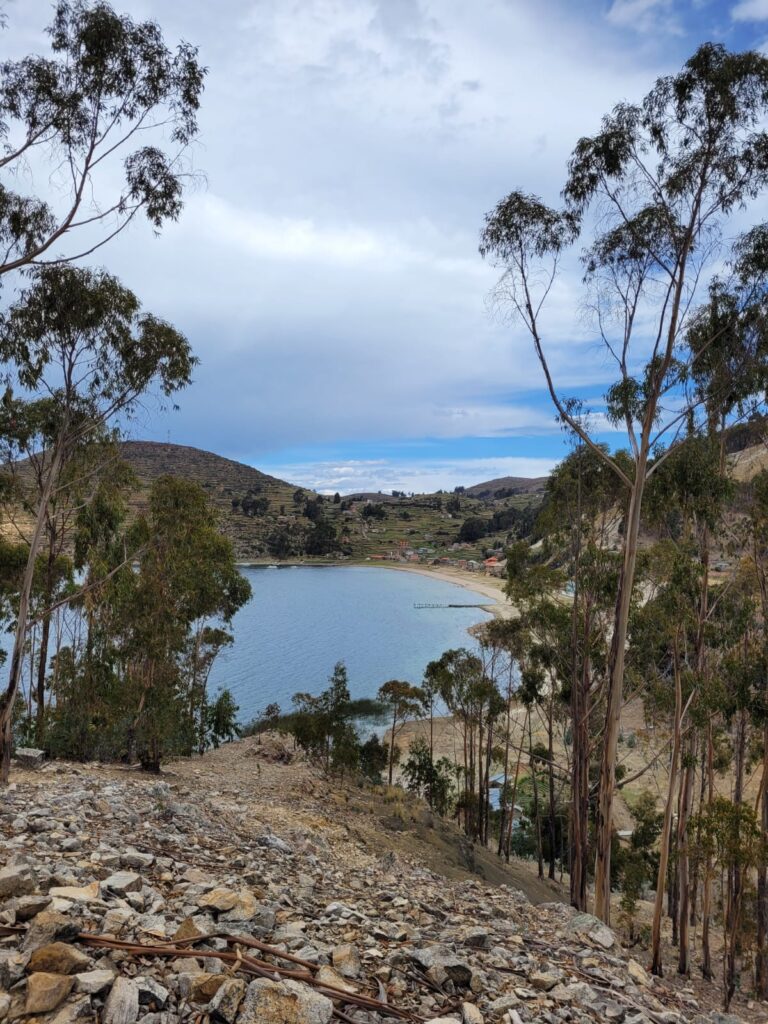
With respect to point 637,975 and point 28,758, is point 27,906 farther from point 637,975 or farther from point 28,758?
point 28,758

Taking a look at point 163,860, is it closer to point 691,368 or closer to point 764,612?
point 691,368

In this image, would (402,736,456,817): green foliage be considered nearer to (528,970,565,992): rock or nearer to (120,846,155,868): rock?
(528,970,565,992): rock

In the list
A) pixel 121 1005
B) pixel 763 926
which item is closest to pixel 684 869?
pixel 763 926

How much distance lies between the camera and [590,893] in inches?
919

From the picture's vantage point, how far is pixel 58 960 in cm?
376

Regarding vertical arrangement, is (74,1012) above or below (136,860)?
above

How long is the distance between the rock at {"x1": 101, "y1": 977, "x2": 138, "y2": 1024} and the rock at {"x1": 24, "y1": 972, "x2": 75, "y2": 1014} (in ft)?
0.83

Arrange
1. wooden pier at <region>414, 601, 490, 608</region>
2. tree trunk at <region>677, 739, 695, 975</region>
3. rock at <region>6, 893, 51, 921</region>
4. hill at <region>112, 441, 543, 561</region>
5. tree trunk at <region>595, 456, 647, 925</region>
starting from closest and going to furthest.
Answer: rock at <region>6, 893, 51, 921</region>
tree trunk at <region>595, 456, 647, 925</region>
tree trunk at <region>677, 739, 695, 975</region>
wooden pier at <region>414, 601, 490, 608</region>
hill at <region>112, 441, 543, 561</region>

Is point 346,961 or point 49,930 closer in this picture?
point 49,930

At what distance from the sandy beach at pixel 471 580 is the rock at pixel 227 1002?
3310 inches

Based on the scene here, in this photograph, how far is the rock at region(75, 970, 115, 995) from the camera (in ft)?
11.9

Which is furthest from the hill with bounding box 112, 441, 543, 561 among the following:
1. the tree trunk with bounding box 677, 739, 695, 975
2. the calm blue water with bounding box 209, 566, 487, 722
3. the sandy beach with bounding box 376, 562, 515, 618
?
the tree trunk with bounding box 677, 739, 695, 975

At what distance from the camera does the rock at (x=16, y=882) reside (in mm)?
4641

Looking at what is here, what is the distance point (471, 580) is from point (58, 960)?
117760 millimetres
